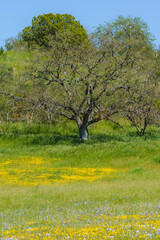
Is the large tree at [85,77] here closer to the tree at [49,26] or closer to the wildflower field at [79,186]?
the wildflower field at [79,186]

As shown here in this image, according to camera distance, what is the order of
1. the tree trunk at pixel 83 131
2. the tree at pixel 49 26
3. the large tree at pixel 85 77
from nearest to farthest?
1. the large tree at pixel 85 77
2. the tree trunk at pixel 83 131
3. the tree at pixel 49 26

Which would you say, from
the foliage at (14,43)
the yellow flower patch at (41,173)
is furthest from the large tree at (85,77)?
the foliage at (14,43)

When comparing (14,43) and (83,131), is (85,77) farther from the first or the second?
(14,43)

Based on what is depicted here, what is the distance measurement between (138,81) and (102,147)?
23.7 feet

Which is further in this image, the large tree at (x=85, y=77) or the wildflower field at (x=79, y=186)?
the large tree at (x=85, y=77)

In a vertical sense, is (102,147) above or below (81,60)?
below

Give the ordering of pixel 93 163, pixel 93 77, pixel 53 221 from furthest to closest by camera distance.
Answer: pixel 93 77, pixel 93 163, pixel 53 221

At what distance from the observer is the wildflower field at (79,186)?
6.32 metres

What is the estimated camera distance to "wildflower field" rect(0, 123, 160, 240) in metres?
6.32

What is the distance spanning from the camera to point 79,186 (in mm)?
14656

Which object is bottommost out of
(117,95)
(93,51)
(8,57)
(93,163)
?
(93,163)

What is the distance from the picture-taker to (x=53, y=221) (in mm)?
A: 7242

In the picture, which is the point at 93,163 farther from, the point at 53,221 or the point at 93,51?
the point at 53,221

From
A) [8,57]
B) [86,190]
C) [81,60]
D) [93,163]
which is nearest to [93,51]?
[81,60]
